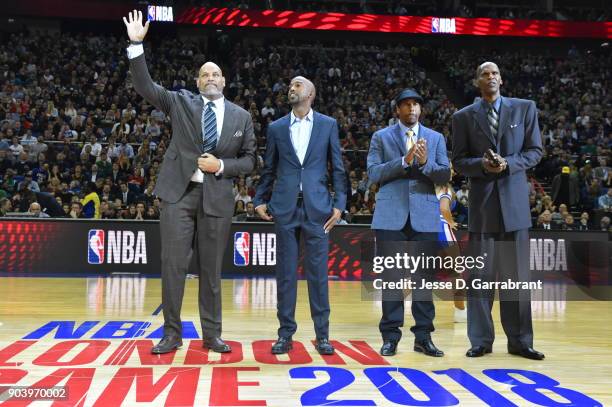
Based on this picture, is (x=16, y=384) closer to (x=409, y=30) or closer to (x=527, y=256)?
(x=527, y=256)

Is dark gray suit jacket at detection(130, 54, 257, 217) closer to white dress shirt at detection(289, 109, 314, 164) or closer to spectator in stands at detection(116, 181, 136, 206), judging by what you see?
white dress shirt at detection(289, 109, 314, 164)

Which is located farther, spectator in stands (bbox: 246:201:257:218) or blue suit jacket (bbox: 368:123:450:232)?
spectator in stands (bbox: 246:201:257:218)

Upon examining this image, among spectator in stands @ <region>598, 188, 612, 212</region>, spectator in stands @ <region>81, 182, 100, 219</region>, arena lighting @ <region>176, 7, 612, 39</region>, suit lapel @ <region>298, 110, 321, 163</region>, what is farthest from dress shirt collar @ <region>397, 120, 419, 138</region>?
arena lighting @ <region>176, 7, 612, 39</region>

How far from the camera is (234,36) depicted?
26609 mm

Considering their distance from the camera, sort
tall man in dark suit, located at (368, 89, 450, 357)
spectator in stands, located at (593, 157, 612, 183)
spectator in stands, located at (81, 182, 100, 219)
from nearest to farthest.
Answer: tall man in dark suit, located at (368, 89, 450, 357)
spectator in stands, located at (81, 182, 100, 219)
spectator in stands, located at (593, 157, 612, 183)

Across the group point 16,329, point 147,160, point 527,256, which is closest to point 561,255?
point 527,256

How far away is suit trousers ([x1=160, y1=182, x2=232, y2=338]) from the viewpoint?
5023mm

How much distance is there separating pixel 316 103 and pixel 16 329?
16.2 m

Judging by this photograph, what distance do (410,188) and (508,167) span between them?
736mm

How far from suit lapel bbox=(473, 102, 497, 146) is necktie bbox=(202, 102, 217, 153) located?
6.56ft

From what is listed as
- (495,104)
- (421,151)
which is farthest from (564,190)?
(421,151)

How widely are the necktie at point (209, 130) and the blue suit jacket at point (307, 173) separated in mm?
446

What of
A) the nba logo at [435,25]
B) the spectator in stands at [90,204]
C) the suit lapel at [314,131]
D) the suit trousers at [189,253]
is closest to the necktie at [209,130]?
the suit trousers at [189,253]

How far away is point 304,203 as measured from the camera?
5.15 meters
